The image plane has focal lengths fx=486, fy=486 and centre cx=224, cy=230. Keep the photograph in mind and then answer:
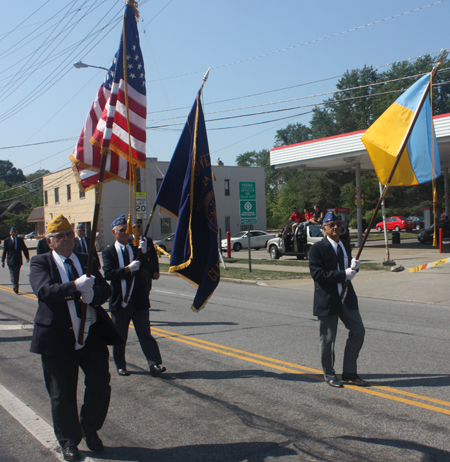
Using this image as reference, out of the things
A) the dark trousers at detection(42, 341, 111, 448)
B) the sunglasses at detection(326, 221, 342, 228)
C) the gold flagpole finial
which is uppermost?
the gold flagpole finial

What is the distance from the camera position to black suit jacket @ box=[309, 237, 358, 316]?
523 cm

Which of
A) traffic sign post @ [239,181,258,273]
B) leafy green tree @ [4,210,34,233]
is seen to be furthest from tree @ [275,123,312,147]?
traffic sign post @ [239,181,258,273]

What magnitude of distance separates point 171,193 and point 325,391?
112 inches

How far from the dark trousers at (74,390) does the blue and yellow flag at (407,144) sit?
4.19m

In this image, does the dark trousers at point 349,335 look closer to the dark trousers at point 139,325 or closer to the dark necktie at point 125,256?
the dark trousers at point 139,325

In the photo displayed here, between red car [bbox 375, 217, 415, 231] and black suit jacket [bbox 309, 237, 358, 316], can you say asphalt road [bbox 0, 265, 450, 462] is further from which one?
red car [bbox 375, 217, 415, 231]

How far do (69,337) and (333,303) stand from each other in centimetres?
278

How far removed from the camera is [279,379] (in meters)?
5.68

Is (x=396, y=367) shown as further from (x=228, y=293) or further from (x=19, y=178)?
(x=19, y=178)

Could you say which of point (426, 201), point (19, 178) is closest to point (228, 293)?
point (426, 201)

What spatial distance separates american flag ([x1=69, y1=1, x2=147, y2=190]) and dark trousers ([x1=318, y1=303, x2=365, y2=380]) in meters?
3.10

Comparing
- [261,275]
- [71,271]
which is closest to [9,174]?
[261,275]

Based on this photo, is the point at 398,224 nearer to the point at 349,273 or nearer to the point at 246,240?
the point at 246,240

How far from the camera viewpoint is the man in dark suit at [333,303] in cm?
525
